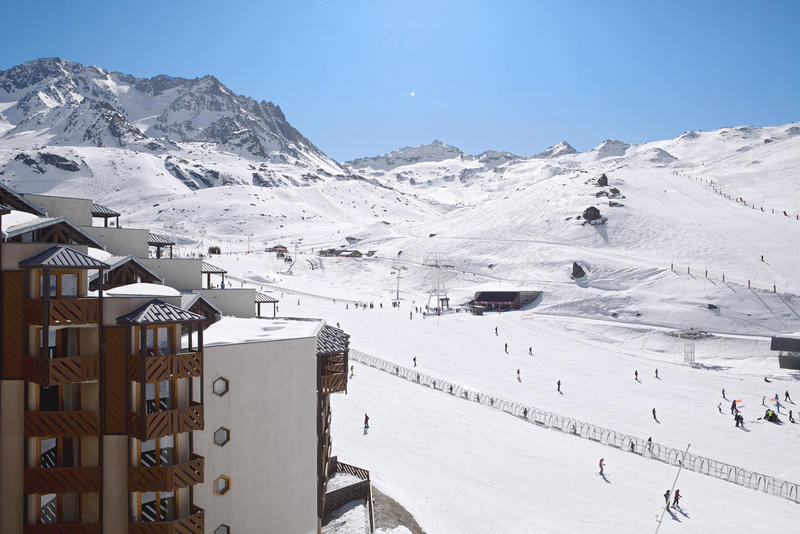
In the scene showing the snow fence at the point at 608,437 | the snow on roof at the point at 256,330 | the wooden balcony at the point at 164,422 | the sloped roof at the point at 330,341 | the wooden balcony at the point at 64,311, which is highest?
the wooden balcony at the point at 64,311

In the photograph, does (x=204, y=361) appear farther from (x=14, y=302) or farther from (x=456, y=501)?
(x=456, y=501)

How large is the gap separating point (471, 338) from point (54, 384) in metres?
46.7

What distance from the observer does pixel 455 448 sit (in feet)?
102

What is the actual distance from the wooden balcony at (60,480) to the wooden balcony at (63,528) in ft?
3.47

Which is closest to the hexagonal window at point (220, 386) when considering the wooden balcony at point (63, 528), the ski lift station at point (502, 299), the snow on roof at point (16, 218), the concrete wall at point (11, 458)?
the wooden balcony at point (63, 528)

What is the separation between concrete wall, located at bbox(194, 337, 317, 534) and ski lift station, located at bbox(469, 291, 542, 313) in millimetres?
55193

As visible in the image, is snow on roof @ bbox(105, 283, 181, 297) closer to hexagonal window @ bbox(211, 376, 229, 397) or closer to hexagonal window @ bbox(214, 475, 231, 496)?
hexagonal window @ bbox(211, 376, 229, 397)

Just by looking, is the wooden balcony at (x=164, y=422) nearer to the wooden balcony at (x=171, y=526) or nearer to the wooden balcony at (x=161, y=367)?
the wooden balcony at (x=161, y=367)

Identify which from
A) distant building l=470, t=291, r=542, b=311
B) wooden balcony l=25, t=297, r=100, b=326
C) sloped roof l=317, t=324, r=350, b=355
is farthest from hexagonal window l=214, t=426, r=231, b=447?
distant building l=470, t=291, r=542, b=311

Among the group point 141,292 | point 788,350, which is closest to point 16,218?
point 141,292

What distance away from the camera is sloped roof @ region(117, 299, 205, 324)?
14727 mm

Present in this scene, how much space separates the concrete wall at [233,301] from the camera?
95.9 ft

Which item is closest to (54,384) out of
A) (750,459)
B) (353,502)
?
(353,502)

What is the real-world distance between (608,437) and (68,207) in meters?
35.9
